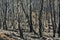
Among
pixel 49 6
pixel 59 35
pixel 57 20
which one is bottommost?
pixel 59 35

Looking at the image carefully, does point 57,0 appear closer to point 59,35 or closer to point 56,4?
point 56,4

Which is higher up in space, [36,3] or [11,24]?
[36,3]

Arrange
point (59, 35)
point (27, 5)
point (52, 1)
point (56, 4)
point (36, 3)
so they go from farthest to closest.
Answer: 1. point (27, 5)
2. point (36, 3)
3. point (56, 4)
4. point (52, 1)
5. point (59, 35)

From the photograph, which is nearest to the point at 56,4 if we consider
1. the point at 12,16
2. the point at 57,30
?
the point at 57,30

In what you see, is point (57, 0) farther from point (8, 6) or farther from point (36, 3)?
point (8, 6)

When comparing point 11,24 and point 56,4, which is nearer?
point 56,4

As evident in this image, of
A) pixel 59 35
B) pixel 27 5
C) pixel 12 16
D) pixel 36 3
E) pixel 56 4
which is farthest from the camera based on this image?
pixel 12 16

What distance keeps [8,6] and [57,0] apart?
606 cm

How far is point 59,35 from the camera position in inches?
465

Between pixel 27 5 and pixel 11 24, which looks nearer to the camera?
pixel 27 5

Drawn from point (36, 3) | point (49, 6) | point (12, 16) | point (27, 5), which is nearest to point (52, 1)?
point (49, 6)

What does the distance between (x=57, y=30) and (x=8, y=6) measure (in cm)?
747

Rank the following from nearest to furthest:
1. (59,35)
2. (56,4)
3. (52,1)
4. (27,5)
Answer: (59,35) → (52,1) → (56,4) → (27,5)

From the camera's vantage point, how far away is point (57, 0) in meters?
13.9
